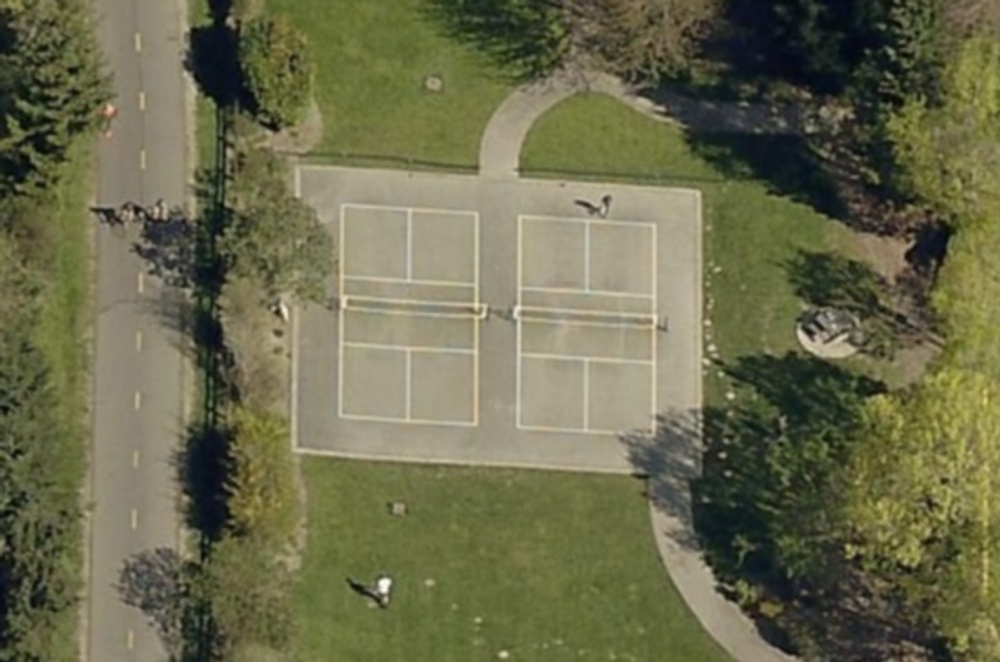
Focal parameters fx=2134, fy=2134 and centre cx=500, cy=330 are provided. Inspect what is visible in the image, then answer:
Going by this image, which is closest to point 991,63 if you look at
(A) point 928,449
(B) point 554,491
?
(A) point 928,449

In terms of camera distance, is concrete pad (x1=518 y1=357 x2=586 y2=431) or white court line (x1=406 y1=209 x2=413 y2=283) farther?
white court line (x1=406 y1=209 x2=413 y2=283)

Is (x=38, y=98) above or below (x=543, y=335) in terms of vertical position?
above

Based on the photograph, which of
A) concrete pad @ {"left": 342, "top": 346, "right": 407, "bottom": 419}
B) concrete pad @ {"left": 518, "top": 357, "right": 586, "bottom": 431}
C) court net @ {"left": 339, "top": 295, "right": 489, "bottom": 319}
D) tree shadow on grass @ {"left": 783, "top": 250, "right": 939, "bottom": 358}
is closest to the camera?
concrete pad @ {"left": 342, "top": 346, "right": 407, "bottom": 419}

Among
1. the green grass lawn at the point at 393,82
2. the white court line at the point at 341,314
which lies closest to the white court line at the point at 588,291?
the green grass lawn at the point at 393,82

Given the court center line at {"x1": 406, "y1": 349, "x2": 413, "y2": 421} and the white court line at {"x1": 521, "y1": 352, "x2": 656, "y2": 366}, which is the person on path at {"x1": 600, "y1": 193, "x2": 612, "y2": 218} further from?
the court center line at {"x1": 406, "y1": 349, "x2": 413, "y2": 421}

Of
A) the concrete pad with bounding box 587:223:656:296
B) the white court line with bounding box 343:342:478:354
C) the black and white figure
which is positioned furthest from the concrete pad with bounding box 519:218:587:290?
the white court line with bounding box 343:342:478:354

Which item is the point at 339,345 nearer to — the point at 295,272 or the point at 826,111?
the point at 295,272

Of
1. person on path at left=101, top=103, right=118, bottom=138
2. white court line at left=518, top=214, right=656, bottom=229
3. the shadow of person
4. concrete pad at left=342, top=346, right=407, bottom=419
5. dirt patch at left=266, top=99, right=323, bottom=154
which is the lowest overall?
the shadow of person
